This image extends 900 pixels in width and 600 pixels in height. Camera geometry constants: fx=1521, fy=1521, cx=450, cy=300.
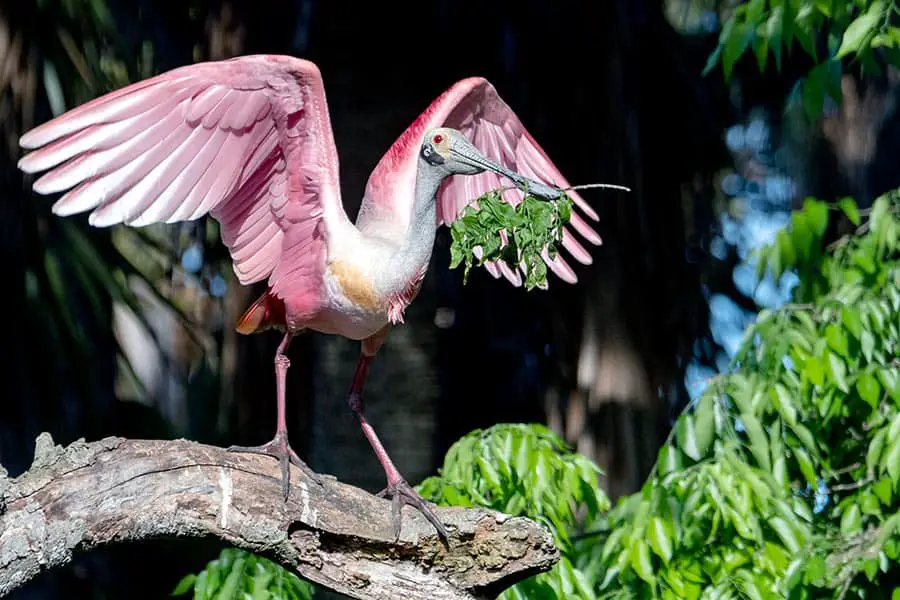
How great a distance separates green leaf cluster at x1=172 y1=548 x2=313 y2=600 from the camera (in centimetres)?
415

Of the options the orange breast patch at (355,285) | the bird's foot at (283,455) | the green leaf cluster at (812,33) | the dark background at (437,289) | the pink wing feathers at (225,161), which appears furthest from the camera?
the dark background at (437,289)

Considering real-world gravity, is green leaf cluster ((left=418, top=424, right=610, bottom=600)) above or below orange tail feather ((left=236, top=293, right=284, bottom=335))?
below

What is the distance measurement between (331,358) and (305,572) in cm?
384

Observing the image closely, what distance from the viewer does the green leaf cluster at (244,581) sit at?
4152 millimetres

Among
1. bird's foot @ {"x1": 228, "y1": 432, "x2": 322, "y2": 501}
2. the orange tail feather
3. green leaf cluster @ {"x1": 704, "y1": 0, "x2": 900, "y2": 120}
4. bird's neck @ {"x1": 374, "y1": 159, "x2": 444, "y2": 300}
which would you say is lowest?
bird's foot @ {"x1": 228, "y1": 432, "x2": 322, "y2": 501}

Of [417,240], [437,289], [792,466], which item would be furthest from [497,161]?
[437,289]

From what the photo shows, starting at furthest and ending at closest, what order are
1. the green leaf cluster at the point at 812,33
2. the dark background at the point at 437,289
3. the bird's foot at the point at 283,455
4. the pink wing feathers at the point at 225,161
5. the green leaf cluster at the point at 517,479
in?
1. the dark background at the point at 437,289
2. the green leaf cluster at the point at 812,33
3. the green leaf cluster at the point at 517,479
4. the pink wing feathers at the point at 225,161
5. the bird's foot at the point at 283,455

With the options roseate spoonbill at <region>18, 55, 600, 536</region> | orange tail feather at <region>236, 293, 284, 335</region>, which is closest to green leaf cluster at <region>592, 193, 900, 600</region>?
roseate spoonbill at <region>18, 55, 600, 536</region>

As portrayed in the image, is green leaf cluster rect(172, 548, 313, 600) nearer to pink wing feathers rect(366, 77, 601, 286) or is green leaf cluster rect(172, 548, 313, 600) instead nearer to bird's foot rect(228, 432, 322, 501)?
bird's foot rect(228, 432, 322, 501)

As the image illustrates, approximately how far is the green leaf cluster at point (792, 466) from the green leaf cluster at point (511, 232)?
85cm

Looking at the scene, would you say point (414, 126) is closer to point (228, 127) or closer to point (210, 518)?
point (228, 127)

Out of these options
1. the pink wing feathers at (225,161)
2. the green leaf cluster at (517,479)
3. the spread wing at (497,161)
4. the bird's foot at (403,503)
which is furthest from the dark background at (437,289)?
the bird's foot at (403,503)

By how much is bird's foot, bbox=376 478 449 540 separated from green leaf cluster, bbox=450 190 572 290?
623 mm

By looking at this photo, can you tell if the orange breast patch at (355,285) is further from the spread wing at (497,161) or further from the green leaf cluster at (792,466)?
the green leaf cluster at (792,466)
